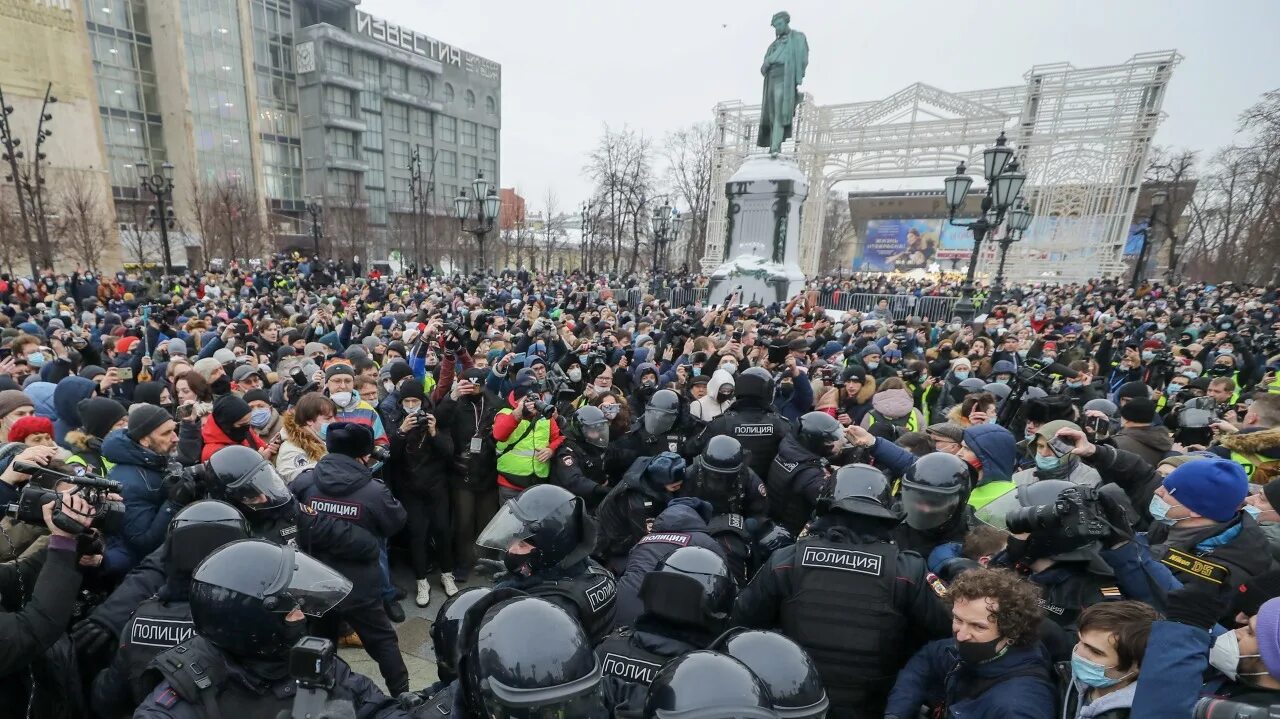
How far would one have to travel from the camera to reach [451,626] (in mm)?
1901

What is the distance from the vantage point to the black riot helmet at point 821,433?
3.64 m

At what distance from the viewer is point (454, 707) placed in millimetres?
1619

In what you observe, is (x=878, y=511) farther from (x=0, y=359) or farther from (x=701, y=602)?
(x=0, y=359)

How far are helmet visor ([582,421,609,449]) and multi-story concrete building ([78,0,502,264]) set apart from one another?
31740 millimetres

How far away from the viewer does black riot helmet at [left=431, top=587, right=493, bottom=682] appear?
188cm

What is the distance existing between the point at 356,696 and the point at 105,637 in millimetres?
1408

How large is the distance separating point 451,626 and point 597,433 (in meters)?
2.68

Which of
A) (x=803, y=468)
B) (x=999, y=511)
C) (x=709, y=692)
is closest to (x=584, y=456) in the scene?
(x=803, y=468)

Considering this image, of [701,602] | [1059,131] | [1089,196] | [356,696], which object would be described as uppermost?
[1059,131]

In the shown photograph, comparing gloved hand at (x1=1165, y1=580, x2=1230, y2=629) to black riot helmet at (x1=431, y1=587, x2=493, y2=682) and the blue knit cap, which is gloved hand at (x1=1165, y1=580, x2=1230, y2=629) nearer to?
the blue knit cap

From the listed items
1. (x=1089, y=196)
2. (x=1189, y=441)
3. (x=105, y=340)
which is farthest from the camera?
(x=1089, y=196)

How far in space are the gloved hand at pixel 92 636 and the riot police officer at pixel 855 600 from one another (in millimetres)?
2764

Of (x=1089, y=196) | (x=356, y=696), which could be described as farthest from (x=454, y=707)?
(x=1089, y=196)

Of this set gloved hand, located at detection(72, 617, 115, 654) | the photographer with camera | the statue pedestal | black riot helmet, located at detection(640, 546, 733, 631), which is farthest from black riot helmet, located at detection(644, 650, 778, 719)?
the statue pedestal
